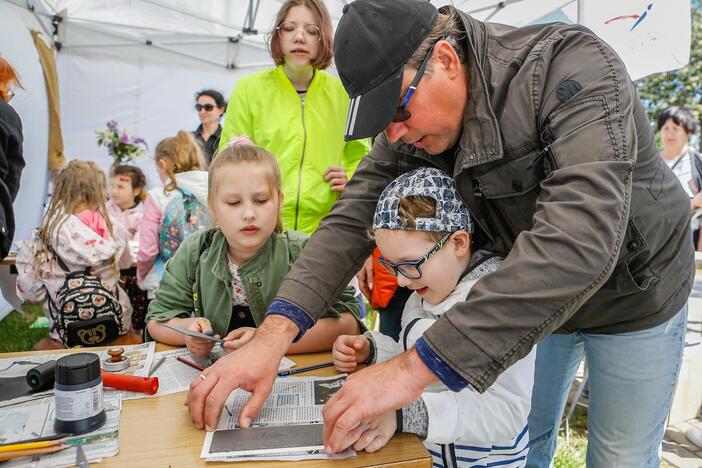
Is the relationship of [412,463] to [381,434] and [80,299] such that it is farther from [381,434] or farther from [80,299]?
[80,299]

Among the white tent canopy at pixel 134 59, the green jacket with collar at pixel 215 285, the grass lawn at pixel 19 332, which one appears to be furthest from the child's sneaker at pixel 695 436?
the grass lawn at pixel 19 332

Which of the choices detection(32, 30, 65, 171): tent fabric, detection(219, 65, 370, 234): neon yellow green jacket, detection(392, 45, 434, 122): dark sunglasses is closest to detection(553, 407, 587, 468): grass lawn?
detection(219, 65, 370, 234): neon yellow green jacket

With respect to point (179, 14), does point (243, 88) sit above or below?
below

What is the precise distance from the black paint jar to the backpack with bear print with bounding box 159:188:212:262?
217 cm

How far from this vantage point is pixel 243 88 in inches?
100

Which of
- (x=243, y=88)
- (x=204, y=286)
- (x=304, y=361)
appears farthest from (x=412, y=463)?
(x=243, y=88)

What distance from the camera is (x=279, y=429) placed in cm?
108

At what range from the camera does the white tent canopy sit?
5.84 m

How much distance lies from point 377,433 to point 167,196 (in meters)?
2.78

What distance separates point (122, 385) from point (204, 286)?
0.60 meters

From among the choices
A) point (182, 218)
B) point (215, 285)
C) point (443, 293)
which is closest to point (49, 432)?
point (215, 285)

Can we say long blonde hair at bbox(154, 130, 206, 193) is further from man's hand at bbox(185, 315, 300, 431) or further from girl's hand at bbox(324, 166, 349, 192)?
man's hand at bbox(185, 315, 300, 431)

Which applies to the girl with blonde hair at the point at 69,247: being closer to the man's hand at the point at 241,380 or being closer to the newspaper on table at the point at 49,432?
the newspaper on table at the point at 49,432

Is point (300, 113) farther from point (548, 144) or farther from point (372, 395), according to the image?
point (372, 395)
